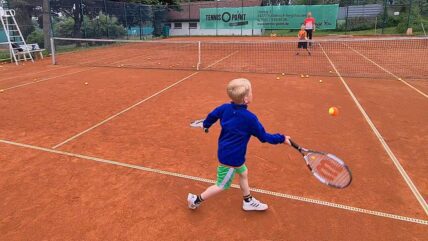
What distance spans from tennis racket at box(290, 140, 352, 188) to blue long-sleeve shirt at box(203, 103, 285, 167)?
299 mm

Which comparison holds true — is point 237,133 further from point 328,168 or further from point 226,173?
point 328,168

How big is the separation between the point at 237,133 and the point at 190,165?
1737mm

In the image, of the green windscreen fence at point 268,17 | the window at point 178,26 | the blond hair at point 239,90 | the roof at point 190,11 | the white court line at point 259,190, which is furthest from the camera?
the window at point 178,26

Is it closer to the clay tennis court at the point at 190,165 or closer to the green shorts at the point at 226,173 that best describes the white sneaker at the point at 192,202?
the clay tennis court at the point at 190,165

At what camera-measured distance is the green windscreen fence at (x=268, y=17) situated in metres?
30.5

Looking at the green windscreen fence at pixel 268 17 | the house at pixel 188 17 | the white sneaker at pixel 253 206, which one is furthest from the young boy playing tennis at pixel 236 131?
the house at pixel 188 17

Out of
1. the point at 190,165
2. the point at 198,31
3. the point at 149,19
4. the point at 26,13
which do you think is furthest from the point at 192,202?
the point at 198,31

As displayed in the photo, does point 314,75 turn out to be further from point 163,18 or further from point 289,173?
point 163,18

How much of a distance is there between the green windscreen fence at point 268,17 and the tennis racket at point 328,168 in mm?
30285

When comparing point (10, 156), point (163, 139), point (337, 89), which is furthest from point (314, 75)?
point (10, 156)

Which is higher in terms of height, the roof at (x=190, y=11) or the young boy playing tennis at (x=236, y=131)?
the roof at (x=190, y=11)

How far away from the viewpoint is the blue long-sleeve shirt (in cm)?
301

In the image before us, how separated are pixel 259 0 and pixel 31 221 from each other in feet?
127

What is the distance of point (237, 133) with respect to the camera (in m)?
3.06
